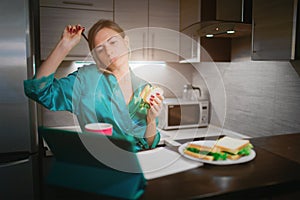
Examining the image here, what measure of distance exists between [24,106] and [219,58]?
163 cm

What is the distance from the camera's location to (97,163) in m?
0.71

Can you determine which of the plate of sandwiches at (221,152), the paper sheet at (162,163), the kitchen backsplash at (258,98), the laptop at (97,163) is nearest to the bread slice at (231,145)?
the plate of sandwiches at (221,152)

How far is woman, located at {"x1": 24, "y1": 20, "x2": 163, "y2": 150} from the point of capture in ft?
4.54

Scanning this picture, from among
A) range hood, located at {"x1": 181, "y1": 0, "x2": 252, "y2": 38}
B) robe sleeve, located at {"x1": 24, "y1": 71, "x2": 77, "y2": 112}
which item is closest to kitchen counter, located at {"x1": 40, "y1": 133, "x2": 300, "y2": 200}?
robe sleeve, located at {"x1": 24, "y1": 71, "x2": 77, "y2": 112}

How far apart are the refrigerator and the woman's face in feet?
1.50

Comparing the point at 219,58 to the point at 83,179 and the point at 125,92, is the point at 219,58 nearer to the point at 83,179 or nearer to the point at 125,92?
the point at 125,92

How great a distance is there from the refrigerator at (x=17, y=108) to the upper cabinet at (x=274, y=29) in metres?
1.31

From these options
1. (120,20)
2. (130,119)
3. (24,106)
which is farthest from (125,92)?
(120,20)

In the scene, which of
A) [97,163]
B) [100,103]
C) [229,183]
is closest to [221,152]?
[229,183]

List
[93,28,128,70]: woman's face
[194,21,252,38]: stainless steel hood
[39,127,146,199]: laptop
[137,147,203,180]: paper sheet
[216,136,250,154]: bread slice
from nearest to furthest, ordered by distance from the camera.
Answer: [39,127,146,199]: laptop
[137,147,203,180]: paper sheet
[216,136,250,154]: bread slice
[93,28,128,70]: woman's face
[194,21,252,38]: stainless steel hood

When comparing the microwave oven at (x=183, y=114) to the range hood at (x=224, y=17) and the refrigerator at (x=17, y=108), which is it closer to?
the range hood at (x=224, y=17)

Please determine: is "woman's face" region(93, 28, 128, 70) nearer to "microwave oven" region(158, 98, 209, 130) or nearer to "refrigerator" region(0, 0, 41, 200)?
"refrigerator" region(0, 0, 41, 200)

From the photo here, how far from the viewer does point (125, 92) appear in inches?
63.9

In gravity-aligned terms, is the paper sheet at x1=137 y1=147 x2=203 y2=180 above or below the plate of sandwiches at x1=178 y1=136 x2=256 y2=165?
below
